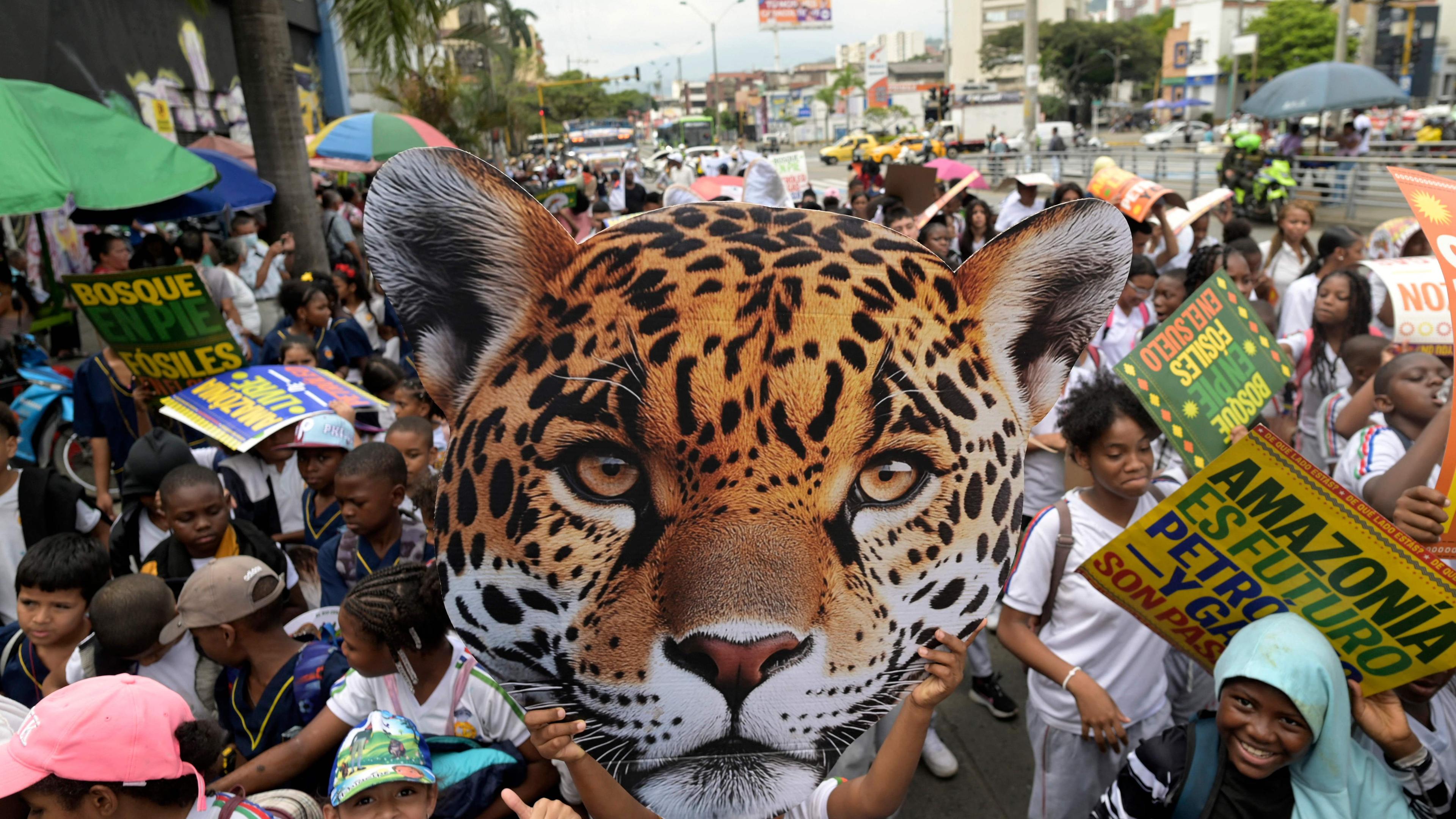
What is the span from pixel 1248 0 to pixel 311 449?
258 feet

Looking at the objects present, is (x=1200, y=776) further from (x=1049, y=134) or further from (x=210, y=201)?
(x=1049, y=134)

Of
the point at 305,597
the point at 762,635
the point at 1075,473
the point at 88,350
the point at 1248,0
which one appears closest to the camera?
the point at 762,635

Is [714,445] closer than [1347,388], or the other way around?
[714,445]

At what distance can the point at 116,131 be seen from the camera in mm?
5023

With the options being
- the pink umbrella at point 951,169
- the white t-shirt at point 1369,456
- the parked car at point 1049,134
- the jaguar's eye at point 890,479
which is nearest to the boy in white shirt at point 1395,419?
the white t-shirt at point 1369,456

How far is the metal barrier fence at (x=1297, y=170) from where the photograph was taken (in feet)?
51.3

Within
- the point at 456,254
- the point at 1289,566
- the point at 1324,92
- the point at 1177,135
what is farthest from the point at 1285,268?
the point at 1177,135

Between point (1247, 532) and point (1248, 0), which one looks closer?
point (1247, 532)

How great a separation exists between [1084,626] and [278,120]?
297 inches

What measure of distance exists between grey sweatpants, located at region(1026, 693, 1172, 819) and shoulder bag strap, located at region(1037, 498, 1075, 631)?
1.25 ft

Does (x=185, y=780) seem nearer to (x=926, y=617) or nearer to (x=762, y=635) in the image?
(x=762, y=635)

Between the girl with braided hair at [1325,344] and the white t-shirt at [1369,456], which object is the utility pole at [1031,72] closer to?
the girl with braided hair at [1325,344]

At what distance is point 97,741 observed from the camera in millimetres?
1885

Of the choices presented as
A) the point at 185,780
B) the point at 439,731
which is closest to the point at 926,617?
the point at 439,731
